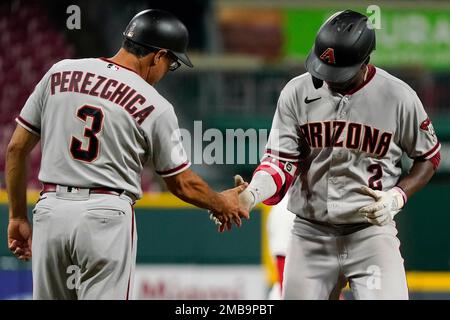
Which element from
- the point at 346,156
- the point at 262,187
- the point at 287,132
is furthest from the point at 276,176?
the point at 346,156

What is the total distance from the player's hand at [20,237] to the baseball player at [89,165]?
141mm

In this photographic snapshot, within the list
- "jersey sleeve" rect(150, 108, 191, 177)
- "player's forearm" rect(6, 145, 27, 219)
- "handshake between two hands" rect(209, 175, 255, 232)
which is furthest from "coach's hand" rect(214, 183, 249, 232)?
"player's forearm" rect(6, 145, 27, 219)

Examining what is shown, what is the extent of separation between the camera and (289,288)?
3.41 m

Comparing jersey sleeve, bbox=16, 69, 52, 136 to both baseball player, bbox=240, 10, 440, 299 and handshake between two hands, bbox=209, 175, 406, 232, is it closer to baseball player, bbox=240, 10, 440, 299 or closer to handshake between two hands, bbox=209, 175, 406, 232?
handshake between two hands, bbox=209, 175, 406, 232

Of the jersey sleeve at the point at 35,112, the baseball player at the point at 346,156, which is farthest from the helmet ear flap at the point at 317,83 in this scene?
the jersey sleeve at the point at 35,112

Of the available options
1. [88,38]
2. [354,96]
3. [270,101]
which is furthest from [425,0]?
[354,96]

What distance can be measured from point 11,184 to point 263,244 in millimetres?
3120

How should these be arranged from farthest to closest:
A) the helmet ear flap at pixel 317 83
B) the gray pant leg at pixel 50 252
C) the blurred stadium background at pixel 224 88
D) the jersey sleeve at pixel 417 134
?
the blurred stadium background at pixel 224 88
the helmet ear flap at pixel 317 83
the jersey sleeve at pixel 417 134
the gray pant leg at pixel 50 252

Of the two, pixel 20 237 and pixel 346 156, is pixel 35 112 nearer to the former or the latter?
pixel 20 237

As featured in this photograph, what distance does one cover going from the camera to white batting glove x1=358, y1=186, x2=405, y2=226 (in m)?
3.25

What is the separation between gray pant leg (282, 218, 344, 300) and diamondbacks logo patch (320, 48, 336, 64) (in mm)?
636

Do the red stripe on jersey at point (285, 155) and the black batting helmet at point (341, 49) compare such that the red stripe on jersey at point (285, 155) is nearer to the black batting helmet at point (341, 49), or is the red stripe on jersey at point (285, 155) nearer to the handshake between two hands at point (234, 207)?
the handshake between two hands at point (234, 207)

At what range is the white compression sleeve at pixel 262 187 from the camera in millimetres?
3479

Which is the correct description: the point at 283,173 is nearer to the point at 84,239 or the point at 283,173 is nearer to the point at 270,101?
the point at 84,239
